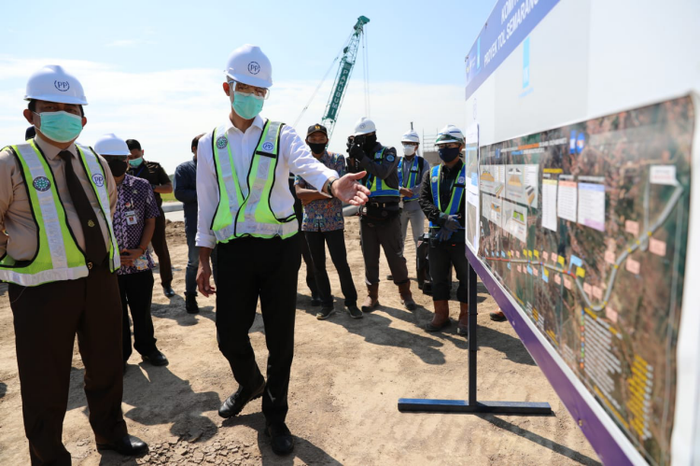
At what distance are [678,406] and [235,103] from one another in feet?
8.09

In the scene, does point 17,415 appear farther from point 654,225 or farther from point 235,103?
point 654,225

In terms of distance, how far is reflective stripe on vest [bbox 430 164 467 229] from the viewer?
174 inches

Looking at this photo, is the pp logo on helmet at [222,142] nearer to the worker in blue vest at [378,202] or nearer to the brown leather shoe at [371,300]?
the worker in blue vest at [378,202]

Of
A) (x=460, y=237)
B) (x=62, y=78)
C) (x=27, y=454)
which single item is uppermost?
(x=62, y=78)

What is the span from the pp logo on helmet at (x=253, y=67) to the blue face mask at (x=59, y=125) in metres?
0.98

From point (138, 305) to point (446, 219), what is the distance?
9.35 ft

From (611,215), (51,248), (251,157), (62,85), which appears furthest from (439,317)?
(611,215)

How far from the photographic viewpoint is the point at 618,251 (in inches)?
40.7

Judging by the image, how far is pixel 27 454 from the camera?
116 inches

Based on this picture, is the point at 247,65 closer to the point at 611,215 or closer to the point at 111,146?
Answer: the point at 111,146

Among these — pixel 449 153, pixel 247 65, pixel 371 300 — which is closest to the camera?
pixel 247 65

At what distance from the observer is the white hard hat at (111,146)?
378 centimetres

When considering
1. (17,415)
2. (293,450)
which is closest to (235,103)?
(293,450)

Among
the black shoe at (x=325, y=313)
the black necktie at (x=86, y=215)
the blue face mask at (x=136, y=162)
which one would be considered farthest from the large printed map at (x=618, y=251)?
the blue face mask at (x=136, y=162)
